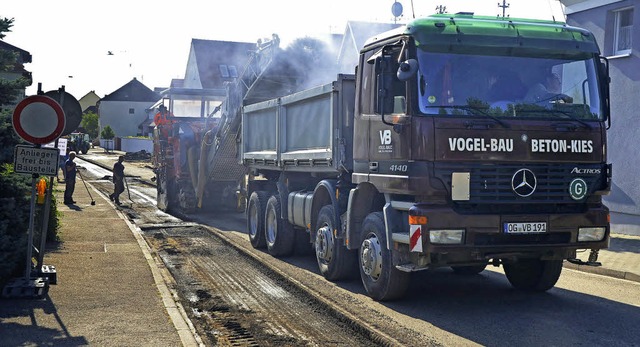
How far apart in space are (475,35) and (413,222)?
87.8 inches

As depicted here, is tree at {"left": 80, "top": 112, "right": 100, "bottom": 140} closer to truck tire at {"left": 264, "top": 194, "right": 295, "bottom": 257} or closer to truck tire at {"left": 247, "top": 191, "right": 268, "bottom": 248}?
truck tire at {"left": 247, "top": 191, "right": 268, "bottom": 248}

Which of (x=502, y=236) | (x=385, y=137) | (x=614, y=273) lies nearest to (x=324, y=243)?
(x=385, y=137)

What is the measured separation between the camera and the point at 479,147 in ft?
27.3

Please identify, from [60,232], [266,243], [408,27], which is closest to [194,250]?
[266,243]

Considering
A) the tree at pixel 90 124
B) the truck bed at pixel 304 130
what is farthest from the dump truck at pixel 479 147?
the tree at pixel 90 124

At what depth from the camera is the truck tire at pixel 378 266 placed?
8969 mm

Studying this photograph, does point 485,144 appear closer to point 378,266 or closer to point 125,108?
point 378,266

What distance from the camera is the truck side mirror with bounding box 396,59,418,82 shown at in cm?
830

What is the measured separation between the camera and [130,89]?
12538 centimetres

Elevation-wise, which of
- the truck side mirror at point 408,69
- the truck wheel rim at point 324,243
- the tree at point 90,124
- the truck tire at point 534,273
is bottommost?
the truck tire at point 534,273

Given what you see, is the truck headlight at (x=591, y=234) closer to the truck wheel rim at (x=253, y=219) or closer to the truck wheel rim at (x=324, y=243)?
the truck wheel rim at (x=324, y=243)

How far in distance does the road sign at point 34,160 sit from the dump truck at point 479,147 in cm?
364

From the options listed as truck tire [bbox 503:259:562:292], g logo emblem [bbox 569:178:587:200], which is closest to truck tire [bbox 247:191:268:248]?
truck tire [bbox 503:259:562:292]

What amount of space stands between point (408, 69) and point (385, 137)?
983mm
